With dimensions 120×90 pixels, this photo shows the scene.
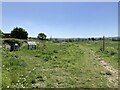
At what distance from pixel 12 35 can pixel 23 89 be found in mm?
59983

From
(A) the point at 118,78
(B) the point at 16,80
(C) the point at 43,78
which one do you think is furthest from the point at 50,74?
(A) the point at 118,78

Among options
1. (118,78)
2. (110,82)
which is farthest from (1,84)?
(118,78)

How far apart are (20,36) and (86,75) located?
180ft

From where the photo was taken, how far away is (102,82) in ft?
36.6

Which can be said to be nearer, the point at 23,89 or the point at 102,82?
the point at 23,89

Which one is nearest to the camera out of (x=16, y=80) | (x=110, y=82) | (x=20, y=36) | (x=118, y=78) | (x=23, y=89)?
(x=23, y=89)

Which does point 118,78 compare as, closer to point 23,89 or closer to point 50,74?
point 50,74

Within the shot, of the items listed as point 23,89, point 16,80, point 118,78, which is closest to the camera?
point 23,89

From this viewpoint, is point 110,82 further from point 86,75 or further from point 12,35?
point 12,35

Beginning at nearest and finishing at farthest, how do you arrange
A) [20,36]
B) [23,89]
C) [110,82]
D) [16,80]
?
Result: [23,89]
[16,80]
[110,82]
[20,36]

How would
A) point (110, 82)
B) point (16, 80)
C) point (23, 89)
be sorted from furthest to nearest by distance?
point (110, 82) < point (16, 80) < point (23, 89)

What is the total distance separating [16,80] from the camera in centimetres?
1056

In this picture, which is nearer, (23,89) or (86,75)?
(23,89)

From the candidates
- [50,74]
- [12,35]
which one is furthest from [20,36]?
[50,74]
